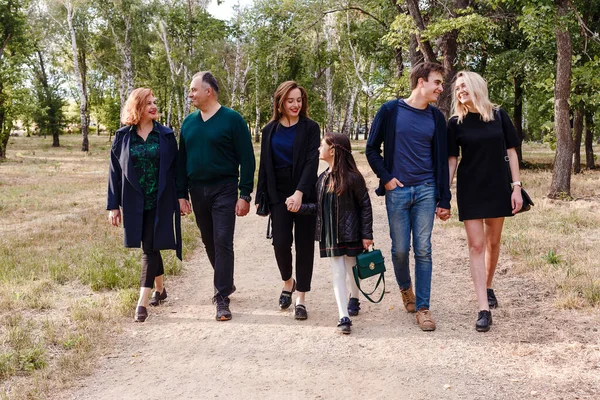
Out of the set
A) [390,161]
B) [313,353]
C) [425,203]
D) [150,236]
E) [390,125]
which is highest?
[390,125]

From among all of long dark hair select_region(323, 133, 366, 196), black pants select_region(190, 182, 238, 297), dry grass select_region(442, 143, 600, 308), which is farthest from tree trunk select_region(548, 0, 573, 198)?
black pants select_region(190, 182, 238, 297)

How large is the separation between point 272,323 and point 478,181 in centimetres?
227

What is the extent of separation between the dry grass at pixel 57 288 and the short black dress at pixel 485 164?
345 cm

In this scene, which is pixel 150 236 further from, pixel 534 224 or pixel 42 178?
pixel 42 178

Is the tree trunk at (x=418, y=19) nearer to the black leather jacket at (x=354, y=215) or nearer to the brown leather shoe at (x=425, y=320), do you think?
the black leather jacket at (x=354, y=215)

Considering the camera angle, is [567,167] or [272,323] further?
[567,167]

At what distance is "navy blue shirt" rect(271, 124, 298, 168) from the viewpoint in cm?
507

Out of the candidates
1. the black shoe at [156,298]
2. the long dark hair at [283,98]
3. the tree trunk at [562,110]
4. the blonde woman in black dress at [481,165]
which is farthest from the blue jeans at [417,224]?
the tree trunk at [562,110]

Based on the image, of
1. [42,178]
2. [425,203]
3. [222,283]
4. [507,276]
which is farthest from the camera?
[42,178]

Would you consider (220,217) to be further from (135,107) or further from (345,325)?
(345,325)

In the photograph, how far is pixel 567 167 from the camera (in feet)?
41.7

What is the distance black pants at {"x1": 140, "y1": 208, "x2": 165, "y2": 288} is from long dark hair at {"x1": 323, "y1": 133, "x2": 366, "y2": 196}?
1.80m

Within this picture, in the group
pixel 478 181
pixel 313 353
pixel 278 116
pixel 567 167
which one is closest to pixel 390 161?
pixel 478 181

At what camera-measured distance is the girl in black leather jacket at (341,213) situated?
4820mm
